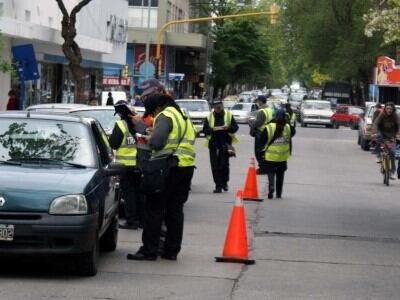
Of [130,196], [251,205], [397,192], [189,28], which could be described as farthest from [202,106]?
[189,28]

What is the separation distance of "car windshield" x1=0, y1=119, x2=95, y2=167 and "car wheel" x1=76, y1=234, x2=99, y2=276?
1.01 m

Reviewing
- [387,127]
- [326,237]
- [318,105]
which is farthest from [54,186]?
[318,105]

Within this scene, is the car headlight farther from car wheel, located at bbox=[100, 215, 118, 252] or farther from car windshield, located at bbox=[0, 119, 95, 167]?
car wheel, located at bbox=[100, 215, 118, 252]

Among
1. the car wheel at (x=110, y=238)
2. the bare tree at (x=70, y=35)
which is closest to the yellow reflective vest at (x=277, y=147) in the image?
the car wheel at (x=110, y=238)

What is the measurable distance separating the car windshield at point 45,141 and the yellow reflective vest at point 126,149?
2.74 meters

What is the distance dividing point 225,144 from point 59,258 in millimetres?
10945

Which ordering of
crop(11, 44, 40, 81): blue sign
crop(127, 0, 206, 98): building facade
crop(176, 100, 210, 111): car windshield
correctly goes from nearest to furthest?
1. crop(11, 44, 40, 81): blue sign
2. crop(176, 100, 210, 111): car windshield
3. crop(127, 0, 206, 98): building facade

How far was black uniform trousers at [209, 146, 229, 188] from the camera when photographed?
20750 millimetres

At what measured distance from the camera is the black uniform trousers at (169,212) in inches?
448

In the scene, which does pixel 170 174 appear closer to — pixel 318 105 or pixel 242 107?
pixel 242 107

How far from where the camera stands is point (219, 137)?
20875 millimetres

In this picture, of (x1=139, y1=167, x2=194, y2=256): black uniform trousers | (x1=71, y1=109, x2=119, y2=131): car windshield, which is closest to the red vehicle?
(x1=71, y1=109, x2=119, y2=131): car windshield

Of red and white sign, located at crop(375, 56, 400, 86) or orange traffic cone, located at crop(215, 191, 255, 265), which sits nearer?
orange traffic cone, located at crop(215, 191, 255, 265)

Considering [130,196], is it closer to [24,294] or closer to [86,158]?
[86,158]
